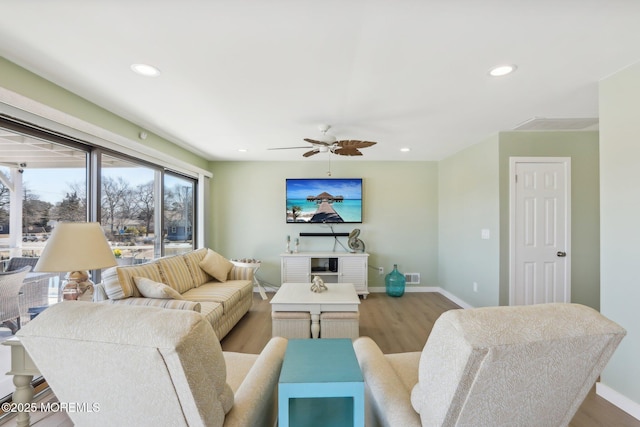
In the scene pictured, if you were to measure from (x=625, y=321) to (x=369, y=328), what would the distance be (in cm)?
213

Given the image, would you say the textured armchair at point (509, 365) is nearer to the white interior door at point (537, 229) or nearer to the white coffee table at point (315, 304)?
the white coffee table at point (315, 304)

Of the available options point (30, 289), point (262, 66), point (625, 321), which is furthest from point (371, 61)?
point (30, 289)

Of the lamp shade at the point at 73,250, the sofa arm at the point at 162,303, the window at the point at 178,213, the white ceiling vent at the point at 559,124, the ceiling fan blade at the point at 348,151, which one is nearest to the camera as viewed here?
the lamp shade at the point at 73,250

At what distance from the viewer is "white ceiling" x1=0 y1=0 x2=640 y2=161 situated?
1.34m

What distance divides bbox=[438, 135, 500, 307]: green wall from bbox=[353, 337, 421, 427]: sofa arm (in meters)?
2.60

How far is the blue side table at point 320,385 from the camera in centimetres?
111

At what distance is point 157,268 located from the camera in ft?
9.20

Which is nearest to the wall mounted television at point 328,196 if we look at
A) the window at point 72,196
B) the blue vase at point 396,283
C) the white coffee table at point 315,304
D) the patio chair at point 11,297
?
the blue vase at point 396,283

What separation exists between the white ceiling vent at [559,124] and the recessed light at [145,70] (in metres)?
3.45

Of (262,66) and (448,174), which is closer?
(262,66)

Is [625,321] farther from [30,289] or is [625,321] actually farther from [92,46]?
[30,289]

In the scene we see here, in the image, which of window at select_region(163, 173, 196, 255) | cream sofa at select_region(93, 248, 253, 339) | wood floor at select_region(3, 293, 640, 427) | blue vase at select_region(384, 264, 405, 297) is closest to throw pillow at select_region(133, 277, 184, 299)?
cream sofa at select_region(93, 248, 253, 339)

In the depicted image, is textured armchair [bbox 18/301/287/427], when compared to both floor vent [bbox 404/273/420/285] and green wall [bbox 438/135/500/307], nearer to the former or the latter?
green wall [bbox 438/135/500/307]

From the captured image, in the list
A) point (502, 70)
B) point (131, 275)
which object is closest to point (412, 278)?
point (502, 70)
